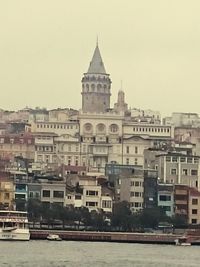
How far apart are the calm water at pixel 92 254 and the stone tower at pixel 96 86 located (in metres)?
95.6

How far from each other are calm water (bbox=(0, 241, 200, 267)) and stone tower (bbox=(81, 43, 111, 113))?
95618mm

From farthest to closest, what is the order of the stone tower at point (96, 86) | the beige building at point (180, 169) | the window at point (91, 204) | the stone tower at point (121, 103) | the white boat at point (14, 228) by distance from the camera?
1. the stone tower at point (96, 86)
2. the stone tower at point (121, 103)
3. the beige building at point (180, 169)
4. the window at point (91, 204)
5. the white boat at point (14, 228)

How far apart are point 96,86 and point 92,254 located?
350 feet

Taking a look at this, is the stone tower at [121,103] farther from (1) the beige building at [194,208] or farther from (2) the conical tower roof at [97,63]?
(1) the beige building at [194,208]

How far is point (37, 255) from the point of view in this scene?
2311 inches

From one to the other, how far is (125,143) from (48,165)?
12.8m

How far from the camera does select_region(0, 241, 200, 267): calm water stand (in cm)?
5584

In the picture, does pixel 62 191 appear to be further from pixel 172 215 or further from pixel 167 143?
pixel 167 143

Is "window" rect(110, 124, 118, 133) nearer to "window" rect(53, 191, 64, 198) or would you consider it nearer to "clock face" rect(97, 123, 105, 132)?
"clock face" rect(97, 123, 105, 132)

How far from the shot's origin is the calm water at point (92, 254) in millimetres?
55844

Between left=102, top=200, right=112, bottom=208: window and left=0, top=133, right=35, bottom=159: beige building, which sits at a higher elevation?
left=0, top=133, right=35, bottom=159: beige building

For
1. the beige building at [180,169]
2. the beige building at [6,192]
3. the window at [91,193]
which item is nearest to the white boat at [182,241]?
the beige building at [6,192]

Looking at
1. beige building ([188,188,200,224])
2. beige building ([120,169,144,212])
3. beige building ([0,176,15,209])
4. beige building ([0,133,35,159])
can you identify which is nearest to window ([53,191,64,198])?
beige building ([0,176,15,209])

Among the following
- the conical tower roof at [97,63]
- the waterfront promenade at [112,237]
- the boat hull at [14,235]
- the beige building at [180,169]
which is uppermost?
the conical tower roof at [97,63]
